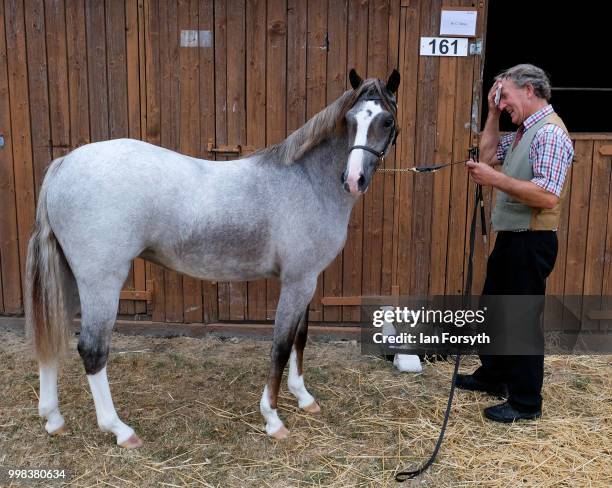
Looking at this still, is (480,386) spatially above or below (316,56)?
below

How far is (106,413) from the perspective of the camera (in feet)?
9.30

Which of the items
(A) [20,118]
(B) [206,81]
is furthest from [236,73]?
(A) [20,118]

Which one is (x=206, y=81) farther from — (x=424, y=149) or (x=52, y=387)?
(x=52, y=387)

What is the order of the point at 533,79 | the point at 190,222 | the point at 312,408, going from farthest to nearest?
the point at 312,408 → the point at 533,79 → the point at 190,222

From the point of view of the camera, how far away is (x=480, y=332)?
379 cm

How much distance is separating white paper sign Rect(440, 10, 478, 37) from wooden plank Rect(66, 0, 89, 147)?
269 cm

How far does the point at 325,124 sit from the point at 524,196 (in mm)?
1090

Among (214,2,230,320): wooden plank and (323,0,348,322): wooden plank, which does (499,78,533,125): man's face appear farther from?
→ (214,2,230,320): wooden plank

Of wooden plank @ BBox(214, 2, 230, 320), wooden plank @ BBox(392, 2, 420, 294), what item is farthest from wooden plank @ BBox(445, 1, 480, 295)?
wooden plank @ BBox(214, 2, 230, 320)

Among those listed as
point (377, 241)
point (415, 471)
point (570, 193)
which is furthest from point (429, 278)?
point (415, 471)

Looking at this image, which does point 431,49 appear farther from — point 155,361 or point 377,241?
point 155,361

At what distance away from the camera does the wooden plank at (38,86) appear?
4133 mm

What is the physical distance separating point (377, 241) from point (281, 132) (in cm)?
115

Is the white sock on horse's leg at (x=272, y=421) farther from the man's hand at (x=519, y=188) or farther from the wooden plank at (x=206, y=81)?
the wooden plank at (x=206, y=81)
